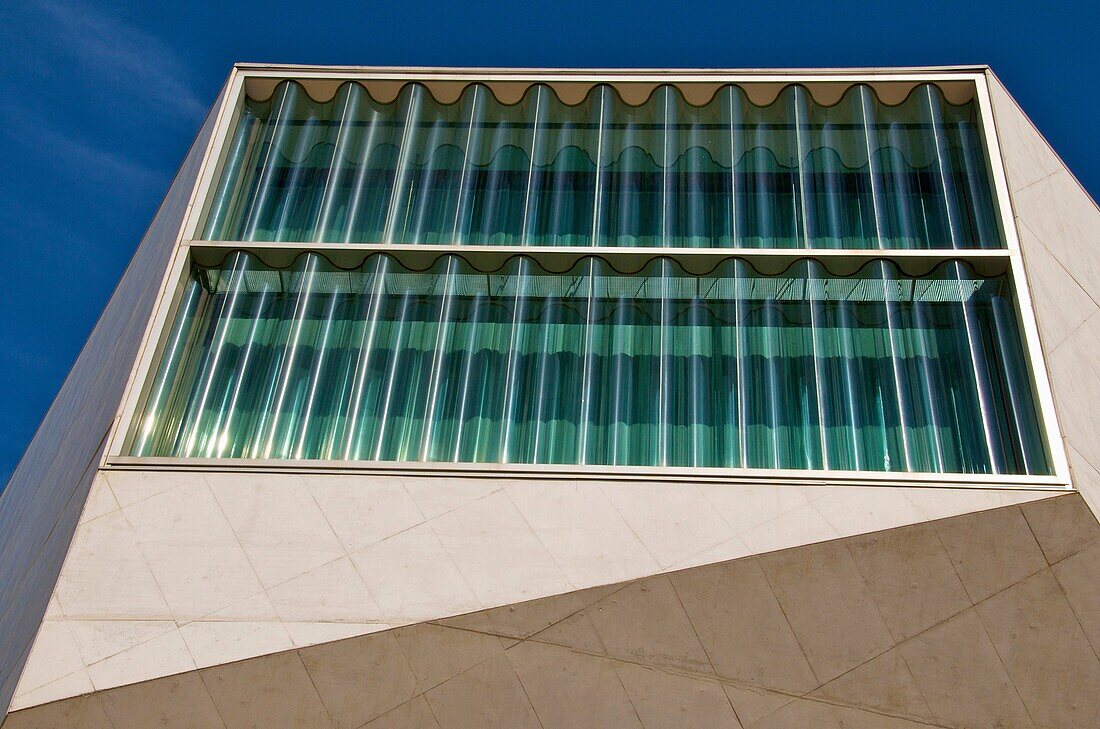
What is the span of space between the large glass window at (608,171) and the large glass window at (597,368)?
0.75 meters

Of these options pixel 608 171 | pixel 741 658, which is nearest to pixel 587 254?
pixel 608 171

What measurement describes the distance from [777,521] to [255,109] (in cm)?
996

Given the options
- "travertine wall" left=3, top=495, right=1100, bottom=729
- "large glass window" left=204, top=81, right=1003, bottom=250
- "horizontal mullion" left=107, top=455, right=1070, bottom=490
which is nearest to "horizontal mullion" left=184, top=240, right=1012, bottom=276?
"large glass window" left=204, top=81, right=1003, bottom=250

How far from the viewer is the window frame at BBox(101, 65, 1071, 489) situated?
12648mm

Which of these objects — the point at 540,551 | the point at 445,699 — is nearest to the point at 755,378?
the point at 540,551

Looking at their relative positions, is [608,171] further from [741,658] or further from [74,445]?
[74,445]

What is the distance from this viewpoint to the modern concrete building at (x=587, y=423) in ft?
38.3

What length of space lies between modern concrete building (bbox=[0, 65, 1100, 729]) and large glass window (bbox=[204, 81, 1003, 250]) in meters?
0.06

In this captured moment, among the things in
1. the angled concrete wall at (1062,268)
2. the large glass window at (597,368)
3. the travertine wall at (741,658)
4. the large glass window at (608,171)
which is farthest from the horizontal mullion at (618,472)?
the large glass window at (608,171)

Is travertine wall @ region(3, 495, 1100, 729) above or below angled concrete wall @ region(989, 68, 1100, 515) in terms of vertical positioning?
below

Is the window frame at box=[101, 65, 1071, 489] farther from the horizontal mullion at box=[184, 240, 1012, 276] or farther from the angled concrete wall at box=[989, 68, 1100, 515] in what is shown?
the angled concrete wall at box=[989, 68, 1100, 515]

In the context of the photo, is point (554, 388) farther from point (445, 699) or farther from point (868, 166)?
point (868, 166)

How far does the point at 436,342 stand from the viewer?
14656 mm

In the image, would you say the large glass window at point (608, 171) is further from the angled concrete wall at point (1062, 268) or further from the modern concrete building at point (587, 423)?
the angled concrete wall at point (1062, 268)
